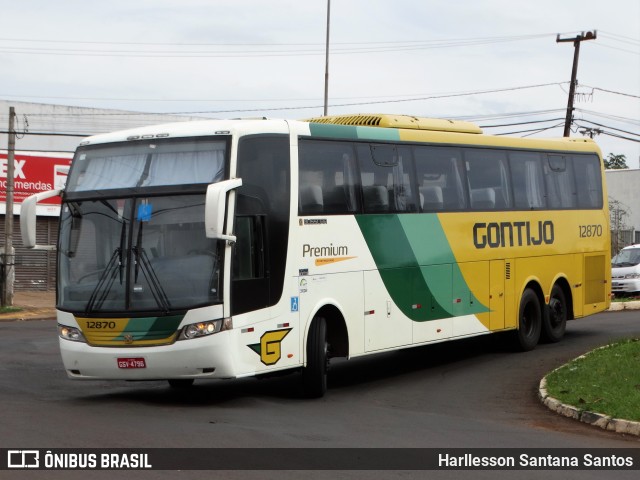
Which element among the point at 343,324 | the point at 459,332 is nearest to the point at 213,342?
the point at 343,324

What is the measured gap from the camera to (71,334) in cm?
1327

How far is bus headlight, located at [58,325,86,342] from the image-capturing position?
43.2ft

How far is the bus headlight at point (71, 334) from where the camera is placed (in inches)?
519

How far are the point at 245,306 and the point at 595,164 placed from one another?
11.7 meters

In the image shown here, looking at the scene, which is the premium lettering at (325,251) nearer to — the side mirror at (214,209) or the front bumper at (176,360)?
the front bumper at (176,360)

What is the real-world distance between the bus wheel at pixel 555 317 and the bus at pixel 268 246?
240cm

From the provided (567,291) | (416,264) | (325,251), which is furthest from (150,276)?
(567,291)

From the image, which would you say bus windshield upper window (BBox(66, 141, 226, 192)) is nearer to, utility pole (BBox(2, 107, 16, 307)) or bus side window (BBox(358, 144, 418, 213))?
bus side window (BBox(358, 144, 418, 213))

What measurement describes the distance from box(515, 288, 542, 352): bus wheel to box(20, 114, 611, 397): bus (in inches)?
50.5

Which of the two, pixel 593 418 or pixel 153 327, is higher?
pixel 153 327

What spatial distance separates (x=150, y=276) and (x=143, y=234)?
528 mm

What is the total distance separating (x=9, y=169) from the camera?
3212cm

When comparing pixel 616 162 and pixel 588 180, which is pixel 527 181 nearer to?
pixel 588 180

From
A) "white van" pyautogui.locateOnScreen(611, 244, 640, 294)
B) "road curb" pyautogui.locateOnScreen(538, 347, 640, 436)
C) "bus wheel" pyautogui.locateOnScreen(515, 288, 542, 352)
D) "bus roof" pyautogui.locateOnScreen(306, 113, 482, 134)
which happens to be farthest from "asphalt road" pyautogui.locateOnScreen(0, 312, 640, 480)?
"white van" pyautogui.locateOnScreen(611, 244, 640, 294)
